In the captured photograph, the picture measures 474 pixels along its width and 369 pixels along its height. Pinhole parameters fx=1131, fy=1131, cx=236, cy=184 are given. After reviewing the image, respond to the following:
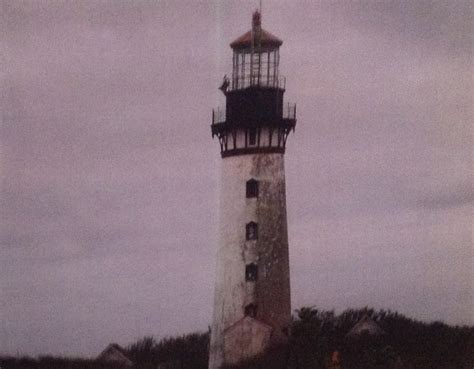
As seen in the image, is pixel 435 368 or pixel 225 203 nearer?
pixel 435 368

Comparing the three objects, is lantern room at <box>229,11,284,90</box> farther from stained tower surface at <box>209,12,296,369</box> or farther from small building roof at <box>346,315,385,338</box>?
small building roof at <box>346,315,385,338</box>

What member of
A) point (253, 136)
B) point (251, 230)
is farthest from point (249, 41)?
point (251, 230)

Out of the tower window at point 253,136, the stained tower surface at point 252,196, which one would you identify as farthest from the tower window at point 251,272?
the tower window at point 253,136

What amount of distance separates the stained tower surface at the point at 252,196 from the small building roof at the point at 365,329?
181cm

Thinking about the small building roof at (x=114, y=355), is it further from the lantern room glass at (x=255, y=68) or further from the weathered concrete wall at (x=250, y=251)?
the lantern room glass at (x=255, y=68)

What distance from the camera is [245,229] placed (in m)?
31.1

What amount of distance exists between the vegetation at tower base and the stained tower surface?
1414 mm

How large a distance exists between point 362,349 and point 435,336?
239 centimetres

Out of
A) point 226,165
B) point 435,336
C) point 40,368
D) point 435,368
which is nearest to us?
point 435,368

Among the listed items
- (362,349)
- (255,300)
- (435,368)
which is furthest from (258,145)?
(435,368)

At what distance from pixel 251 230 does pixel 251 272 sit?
3.85ft

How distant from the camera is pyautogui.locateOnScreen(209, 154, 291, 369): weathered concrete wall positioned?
1203 inches

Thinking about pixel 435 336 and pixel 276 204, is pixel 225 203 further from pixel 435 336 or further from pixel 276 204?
pixel 435 336

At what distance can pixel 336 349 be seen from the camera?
93.7ft
